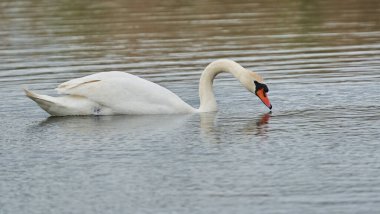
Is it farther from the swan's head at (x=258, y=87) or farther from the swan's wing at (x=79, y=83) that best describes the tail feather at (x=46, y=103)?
the swan's head at (x=258, y=87)

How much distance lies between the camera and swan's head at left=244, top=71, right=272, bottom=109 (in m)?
15.3

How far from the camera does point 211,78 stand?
→ 16.0 m

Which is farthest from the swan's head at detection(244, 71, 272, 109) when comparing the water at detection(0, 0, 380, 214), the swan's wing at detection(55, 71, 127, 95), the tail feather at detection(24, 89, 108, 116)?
the tail feather at detection(24, 89, 108, 116)

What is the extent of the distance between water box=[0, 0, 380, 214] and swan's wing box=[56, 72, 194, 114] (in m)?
0.19

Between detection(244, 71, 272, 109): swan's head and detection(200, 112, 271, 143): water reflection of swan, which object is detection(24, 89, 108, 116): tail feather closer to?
detection(200, 112, 271, 143): water reflection of swan

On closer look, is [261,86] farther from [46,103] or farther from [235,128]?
[46,103]

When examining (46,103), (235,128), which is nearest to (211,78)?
(235,128)

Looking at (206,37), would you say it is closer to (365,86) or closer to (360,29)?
(360,29)

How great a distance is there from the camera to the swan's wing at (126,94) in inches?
610

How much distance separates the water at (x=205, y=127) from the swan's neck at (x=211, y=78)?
0.23m

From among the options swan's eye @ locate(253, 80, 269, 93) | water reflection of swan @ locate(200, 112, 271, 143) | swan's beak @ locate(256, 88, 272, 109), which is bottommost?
water reflection of swan @ locate(200, 112, 271, 143)

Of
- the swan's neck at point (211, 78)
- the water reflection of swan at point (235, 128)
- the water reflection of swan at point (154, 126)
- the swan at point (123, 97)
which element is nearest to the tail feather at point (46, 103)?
the swan at point (123, 97)

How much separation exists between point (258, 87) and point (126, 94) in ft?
5.40

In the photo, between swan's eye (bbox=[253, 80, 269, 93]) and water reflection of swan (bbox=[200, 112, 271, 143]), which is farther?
swan's eye (bbox=[253, 80, 269, 93])
